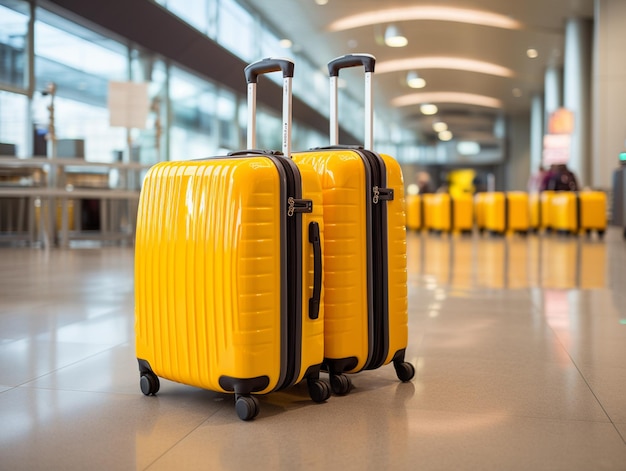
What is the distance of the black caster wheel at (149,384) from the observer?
228 cm

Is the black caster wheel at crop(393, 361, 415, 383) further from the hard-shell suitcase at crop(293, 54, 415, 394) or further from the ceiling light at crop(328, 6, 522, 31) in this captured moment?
the ceiling light at crop(328, 6, 522, 31)

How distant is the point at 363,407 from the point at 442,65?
24.8m

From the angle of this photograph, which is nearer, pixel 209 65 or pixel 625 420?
Answer: pixel 625 420

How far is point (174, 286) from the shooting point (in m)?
2.18

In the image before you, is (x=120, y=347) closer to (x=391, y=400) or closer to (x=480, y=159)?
(x=391, y=400)

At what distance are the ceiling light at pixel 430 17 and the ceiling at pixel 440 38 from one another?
3 centimetres

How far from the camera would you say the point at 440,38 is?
21469 millimetres

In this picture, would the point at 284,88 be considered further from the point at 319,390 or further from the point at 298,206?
the point at 319,390

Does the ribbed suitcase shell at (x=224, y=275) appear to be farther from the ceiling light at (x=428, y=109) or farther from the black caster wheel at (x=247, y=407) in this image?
the ceiling light at (x=428, y=109)

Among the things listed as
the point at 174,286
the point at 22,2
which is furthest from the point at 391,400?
the point at 22,2

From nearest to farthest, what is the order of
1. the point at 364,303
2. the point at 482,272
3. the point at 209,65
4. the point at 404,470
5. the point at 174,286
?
the point at 404,470 → the point at 174,286 → the point at 364,303 → the point at 482,272 → the point at 209,65

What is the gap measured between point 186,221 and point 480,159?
4209 centimetres

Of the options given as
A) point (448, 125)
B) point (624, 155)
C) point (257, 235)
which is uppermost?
point (448, 125)

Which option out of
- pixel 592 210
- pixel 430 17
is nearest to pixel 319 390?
pixel 592 210
